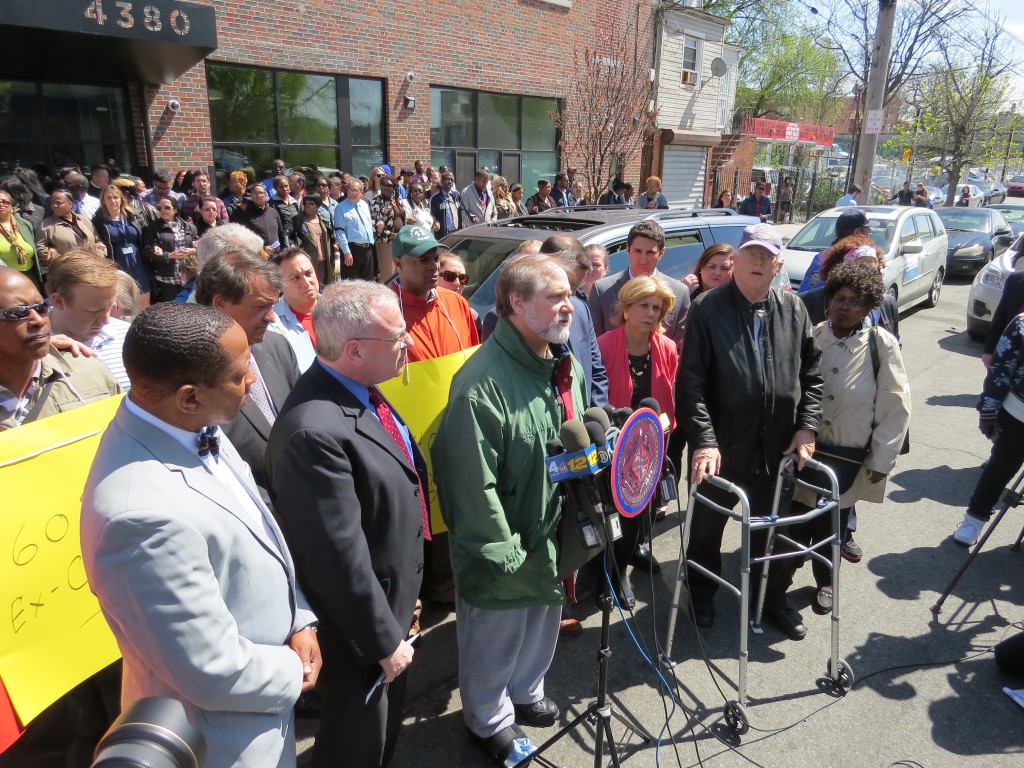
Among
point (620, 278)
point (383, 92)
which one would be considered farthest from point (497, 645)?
point (383, 92)

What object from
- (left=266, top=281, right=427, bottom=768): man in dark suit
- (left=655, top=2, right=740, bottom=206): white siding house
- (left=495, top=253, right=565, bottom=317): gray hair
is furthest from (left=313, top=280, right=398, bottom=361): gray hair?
(left=655, top=2, right=740, bottom=206): white siding house

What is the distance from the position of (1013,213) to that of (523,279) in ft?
71.6

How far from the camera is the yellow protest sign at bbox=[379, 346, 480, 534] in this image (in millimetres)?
3412

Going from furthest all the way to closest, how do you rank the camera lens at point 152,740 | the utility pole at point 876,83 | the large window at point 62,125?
the utility pole at point 876,83 → the large window at point 62,125 → the camera lens at point 152,740

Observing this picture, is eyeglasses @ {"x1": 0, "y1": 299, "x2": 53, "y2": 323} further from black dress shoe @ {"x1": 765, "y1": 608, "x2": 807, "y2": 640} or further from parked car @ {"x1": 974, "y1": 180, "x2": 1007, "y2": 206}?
parked car @ {"x1": 974, "y1": 180, "x2": 1007, "y2": 206}

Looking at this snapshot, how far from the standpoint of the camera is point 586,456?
216 cm

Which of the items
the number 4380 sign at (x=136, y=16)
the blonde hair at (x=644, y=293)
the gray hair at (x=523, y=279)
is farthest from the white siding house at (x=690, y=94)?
the gray hair at (x=523, y=279)

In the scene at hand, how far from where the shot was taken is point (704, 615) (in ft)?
12.3

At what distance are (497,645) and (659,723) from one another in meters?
0.94

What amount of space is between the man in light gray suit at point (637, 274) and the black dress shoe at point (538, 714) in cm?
248

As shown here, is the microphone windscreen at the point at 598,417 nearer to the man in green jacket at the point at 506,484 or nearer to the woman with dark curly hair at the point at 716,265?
the man in green jacket at the point at 506,484

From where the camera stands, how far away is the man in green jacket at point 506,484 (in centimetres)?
250

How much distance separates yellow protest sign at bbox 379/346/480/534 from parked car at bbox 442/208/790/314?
197 cm

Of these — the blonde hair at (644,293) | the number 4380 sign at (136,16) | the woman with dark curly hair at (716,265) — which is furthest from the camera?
the number 4380 sign at (136,16)
